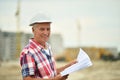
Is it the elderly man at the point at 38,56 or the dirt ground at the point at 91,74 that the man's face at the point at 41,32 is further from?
the dirt ground at the point at 91,74

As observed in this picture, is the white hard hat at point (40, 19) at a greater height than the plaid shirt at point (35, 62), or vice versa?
the white hard hat at point (40, 19)

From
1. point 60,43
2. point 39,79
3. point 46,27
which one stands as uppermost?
point 46,27

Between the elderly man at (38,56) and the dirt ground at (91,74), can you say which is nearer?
the elderly man at (38,56)

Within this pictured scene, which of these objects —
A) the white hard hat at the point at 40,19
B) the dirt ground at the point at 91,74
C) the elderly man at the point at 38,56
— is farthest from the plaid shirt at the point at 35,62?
the dirt ground at the point at 91,74

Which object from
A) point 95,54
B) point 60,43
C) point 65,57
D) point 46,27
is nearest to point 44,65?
point 46,27

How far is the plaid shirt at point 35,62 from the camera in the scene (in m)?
2.89

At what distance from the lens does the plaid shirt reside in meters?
2.89

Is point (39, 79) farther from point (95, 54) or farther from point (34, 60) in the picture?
point (95, 54)

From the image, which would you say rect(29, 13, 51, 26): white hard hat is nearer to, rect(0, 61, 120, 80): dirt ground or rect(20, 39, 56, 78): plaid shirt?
rect(20, 39, 56, 78): plaid shirt

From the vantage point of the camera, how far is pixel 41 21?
2963 mm

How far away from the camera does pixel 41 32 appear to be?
2957 millimetres

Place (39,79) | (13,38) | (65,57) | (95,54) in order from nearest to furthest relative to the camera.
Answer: (39,79) < (95,54) < (65,57) < (13,38)

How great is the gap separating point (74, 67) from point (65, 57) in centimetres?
5955

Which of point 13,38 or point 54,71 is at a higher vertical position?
point 54,71
